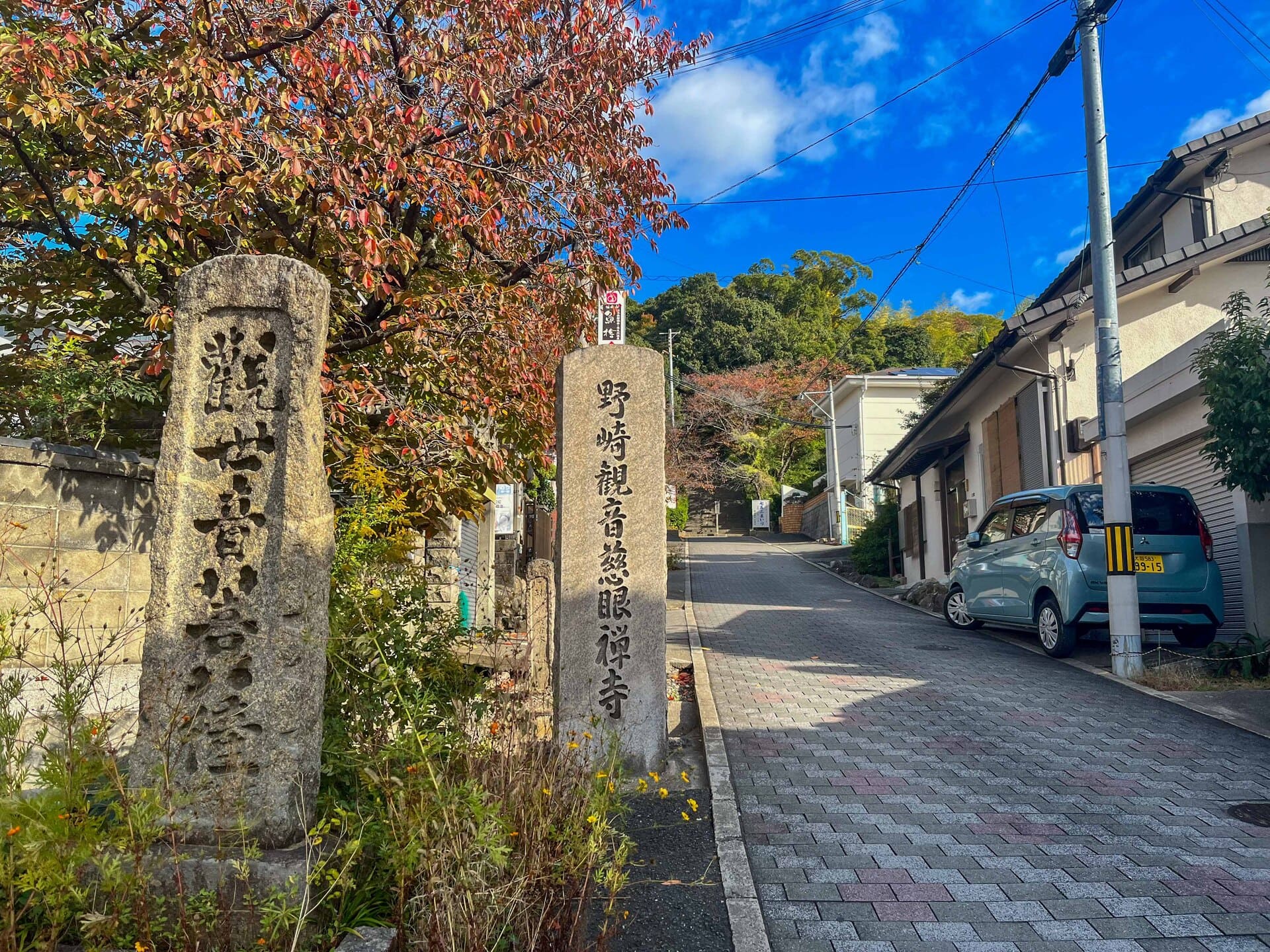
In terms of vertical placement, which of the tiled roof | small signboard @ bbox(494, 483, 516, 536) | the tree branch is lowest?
small signboard @ bbox(494, 483, 516, 536)

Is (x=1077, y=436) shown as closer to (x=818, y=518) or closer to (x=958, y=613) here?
(x=958, y=613)

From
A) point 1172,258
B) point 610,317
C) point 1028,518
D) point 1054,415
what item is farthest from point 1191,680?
point 1172,258

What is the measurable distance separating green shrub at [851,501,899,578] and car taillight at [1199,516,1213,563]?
684 inches

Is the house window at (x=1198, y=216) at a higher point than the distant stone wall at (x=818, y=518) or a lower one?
higher

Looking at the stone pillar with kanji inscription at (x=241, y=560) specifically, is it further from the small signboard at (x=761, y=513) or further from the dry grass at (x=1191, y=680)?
the small signboard at (x=761, y=513)

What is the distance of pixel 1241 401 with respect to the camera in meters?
8.95

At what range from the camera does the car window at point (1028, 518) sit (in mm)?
11805

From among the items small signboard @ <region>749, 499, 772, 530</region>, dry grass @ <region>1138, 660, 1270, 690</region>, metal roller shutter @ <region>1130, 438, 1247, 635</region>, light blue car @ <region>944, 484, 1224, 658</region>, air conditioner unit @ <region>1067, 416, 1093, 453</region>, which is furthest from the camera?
small signboard @ <region>749, 499, 772, 530</region>

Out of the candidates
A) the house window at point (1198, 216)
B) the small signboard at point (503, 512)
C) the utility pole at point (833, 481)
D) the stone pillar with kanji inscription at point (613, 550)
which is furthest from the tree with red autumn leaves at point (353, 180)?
the utility pole at point (833, 481)

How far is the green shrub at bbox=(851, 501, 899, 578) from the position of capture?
28266 millimetres

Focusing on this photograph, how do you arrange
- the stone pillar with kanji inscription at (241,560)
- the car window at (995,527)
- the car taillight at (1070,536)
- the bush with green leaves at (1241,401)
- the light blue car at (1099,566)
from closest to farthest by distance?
1. the stone pillar with kanji inscription at (241,560)
2. the bush with green leaves at (1241,401)
3. the light blue car at (1099,566)
4. the car taillight at (1070,536)
5. the car window at (995,527)

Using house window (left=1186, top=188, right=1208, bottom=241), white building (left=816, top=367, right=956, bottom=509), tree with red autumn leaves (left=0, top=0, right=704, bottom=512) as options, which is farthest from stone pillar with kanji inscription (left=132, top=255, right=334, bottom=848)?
white building (left=816, top=367, right=956, bottom=509)

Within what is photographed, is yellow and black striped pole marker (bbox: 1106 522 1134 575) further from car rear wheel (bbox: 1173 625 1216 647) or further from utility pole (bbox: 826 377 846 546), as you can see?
utility pole (bbox: 826 377 846 546)

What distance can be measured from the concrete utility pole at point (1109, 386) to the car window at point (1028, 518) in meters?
1.58
